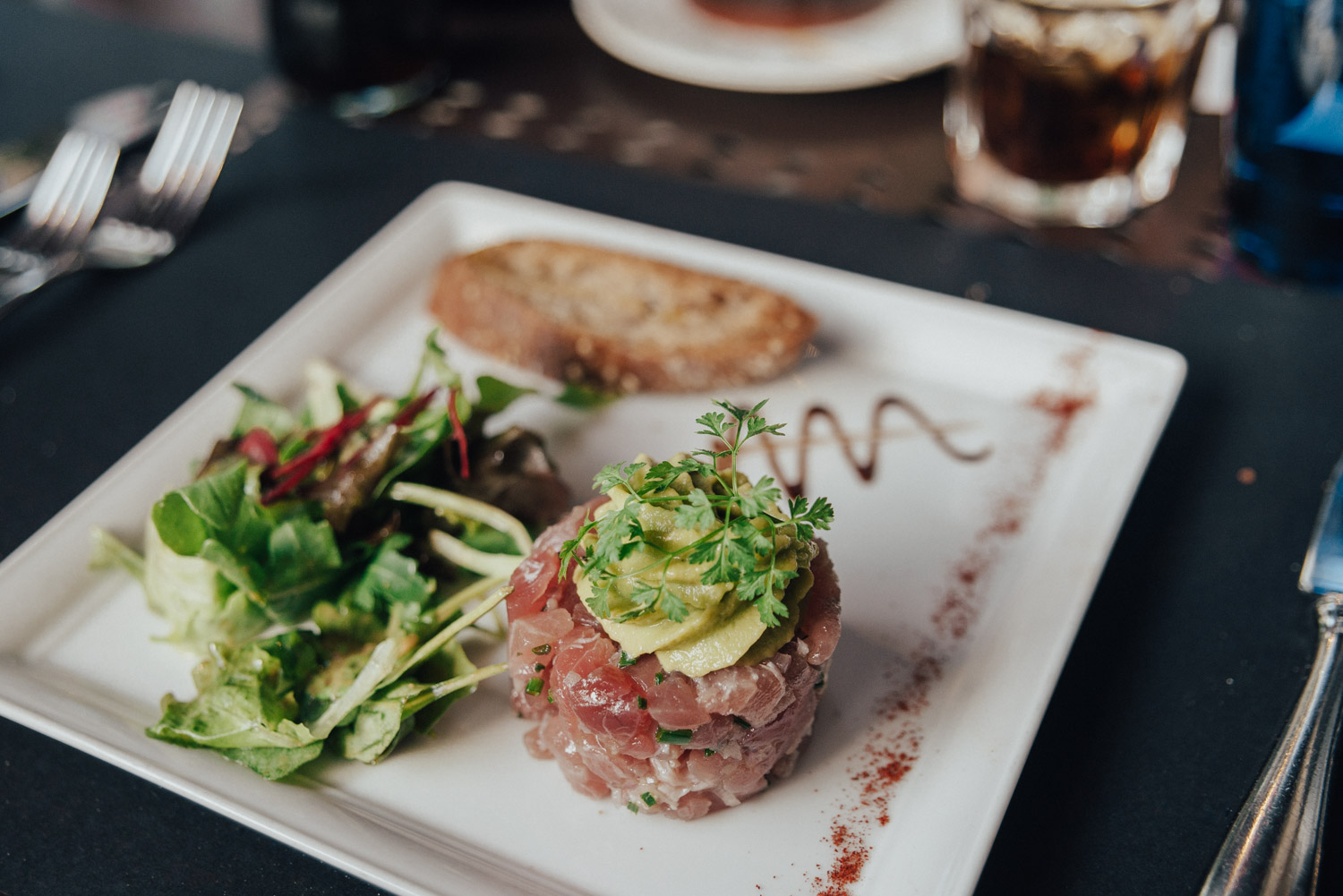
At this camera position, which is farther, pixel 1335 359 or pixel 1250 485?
pixel 1335 359

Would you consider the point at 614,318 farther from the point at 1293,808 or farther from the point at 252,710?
the point at 1293,808

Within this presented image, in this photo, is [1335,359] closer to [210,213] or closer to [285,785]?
[285,785]

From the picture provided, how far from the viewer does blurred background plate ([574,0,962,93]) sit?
2883mm

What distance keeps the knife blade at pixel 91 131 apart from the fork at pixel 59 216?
2.6 inches

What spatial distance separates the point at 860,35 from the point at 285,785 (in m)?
2.59

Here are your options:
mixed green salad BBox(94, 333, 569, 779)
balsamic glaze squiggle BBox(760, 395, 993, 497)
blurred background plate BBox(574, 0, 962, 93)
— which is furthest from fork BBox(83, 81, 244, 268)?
balsamic glaze squiggle BBox(760, 395, 993, 497)

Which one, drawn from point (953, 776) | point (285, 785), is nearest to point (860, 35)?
point (953, 776)

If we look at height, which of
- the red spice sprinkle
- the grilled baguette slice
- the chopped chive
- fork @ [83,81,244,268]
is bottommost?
the red spice sprinkle

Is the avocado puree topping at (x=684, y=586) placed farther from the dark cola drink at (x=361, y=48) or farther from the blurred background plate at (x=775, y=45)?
the dark cola drink at (x=361, y=48)

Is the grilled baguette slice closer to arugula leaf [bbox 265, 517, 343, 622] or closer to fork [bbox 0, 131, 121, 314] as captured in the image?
arugula leaf [bbox 265, 517, 343, 622]

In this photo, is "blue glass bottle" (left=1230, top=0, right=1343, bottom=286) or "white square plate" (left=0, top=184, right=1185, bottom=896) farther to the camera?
"blue glass bottle" (left=1230, top=0, right=1343, bottom=286)

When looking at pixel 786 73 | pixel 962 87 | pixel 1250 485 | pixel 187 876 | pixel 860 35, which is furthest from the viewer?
pixel 860 35

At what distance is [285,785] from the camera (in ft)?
4.58

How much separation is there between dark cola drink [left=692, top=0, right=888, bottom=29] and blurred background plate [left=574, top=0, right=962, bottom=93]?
0.06ft
